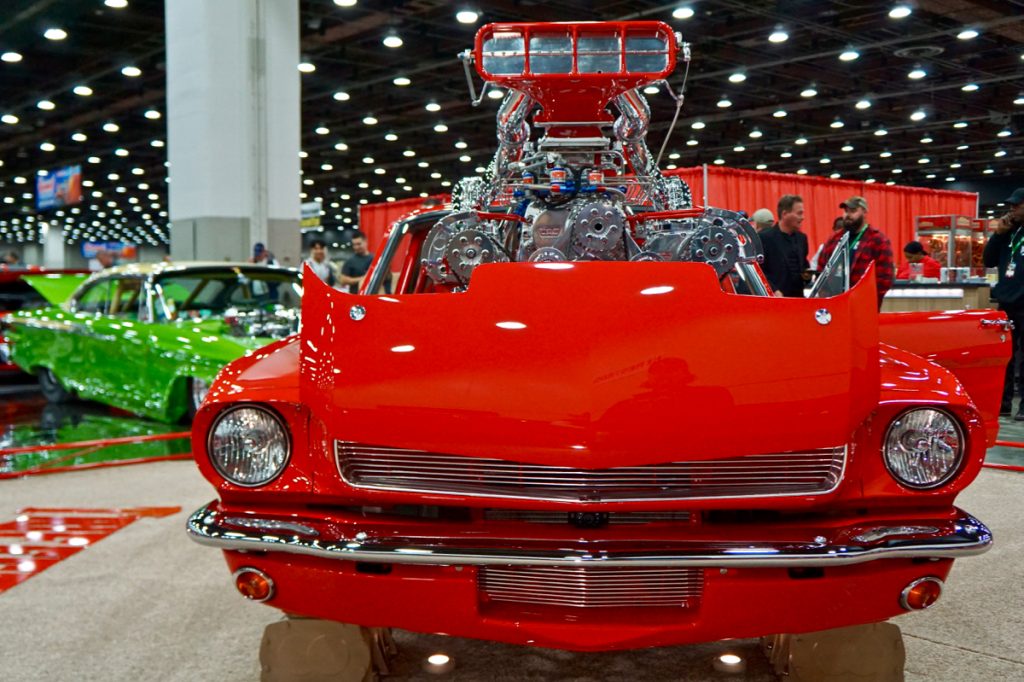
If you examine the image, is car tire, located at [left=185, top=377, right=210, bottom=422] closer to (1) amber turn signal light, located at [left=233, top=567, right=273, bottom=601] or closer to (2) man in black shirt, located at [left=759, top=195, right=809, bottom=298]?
(2) man in black shirt, located at [left=759, top=195, right=809, bottom=298]

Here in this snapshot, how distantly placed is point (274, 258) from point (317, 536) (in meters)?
8.87

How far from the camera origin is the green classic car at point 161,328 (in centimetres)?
601

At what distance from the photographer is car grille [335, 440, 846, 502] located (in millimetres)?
1913

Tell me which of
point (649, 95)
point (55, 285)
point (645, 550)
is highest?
point (649, 95)

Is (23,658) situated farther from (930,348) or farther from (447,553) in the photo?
(930,348)

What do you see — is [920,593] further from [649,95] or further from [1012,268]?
[649,95]

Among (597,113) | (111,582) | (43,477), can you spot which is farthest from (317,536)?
(43,477)

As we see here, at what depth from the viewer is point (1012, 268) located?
6.82 metres

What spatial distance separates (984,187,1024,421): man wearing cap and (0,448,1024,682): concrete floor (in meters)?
3.48

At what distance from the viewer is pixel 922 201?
56.5 feet

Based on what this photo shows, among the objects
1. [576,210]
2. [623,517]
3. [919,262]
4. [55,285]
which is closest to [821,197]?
[919,262]

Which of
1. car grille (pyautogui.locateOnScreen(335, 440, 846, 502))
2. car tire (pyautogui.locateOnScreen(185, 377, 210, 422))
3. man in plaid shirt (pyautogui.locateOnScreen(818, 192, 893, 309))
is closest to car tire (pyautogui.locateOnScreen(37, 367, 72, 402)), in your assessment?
car tire (pyautogui.locateOnScreen(185, 377, 210, 422))

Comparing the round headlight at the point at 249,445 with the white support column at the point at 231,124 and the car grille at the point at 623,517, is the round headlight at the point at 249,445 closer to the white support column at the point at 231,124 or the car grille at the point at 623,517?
the car grille at the point at 623,517

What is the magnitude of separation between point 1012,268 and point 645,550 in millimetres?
6127
